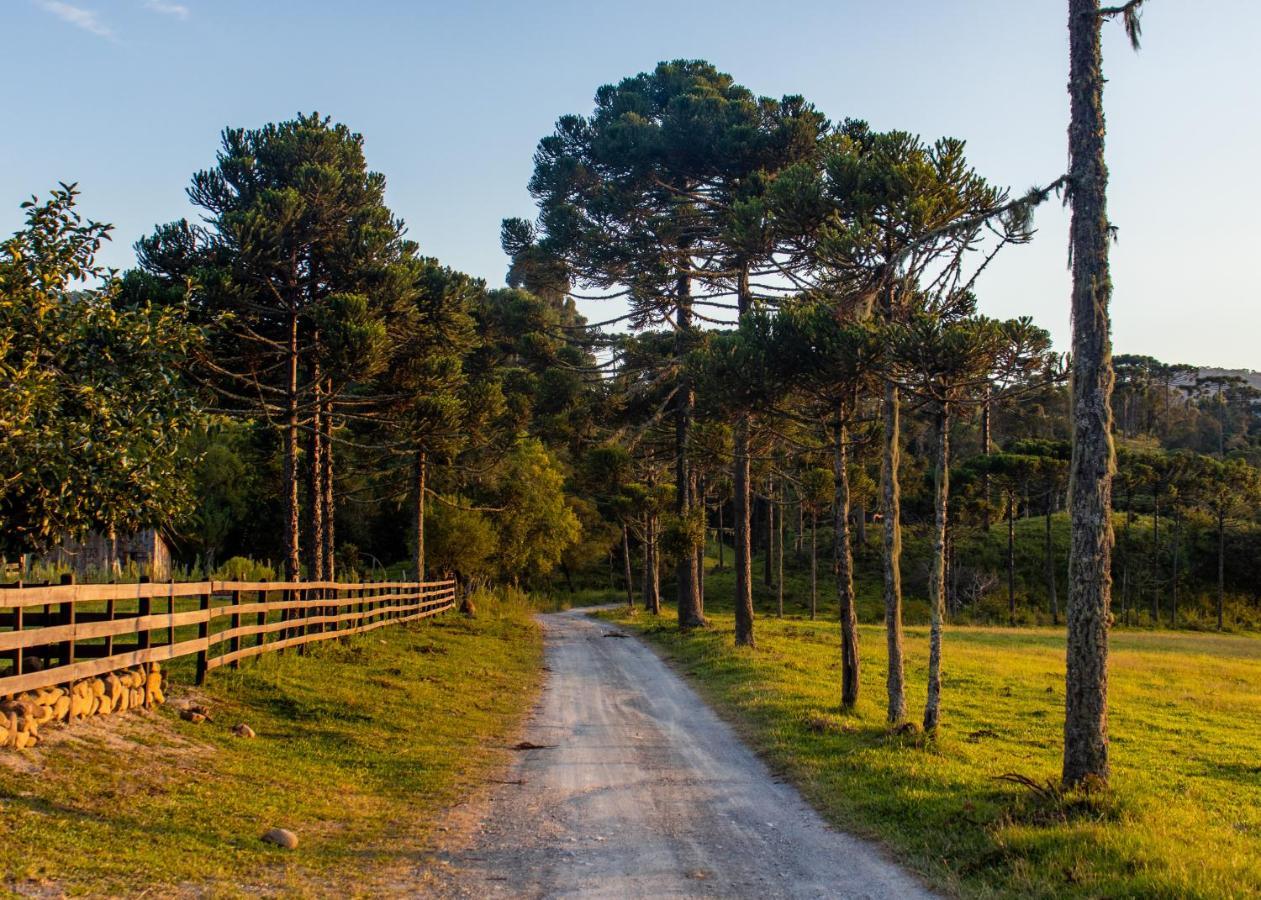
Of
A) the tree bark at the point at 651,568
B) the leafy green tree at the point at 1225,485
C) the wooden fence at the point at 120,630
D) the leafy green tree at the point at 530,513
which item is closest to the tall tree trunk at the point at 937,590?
the wooden fence at the point at 120,630

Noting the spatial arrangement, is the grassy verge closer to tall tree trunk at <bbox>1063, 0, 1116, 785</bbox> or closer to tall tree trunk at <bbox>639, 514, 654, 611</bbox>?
tall tree trunk at <bbox>1063, 0, 1116, 785</bbox>

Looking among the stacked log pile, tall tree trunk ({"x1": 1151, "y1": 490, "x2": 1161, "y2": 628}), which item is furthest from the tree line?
tall tree trunk ({"x1": 1151, "y1": 490, "x2": 1161, "y2": 628})

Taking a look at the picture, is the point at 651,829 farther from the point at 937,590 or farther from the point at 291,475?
the point at 291,475

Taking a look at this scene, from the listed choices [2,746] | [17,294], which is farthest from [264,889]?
[17,294]

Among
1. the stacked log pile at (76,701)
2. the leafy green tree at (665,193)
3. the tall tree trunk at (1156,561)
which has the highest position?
the leafy green tree at (665,193)


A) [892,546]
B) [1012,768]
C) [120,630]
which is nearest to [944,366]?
[892,546]

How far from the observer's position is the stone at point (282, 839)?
6.12 meters

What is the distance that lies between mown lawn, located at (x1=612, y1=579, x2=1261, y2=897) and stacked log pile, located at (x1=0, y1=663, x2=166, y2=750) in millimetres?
6297

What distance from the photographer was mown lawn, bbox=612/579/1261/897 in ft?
19.3

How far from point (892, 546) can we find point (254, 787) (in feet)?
25.9

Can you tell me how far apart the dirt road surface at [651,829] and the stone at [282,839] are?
3.42 feet

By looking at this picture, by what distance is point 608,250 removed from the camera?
23984mm

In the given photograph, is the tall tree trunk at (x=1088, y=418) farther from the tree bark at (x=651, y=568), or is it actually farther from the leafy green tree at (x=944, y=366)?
the tree bark at (x=651, y=568)

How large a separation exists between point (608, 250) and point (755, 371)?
38.2ft
